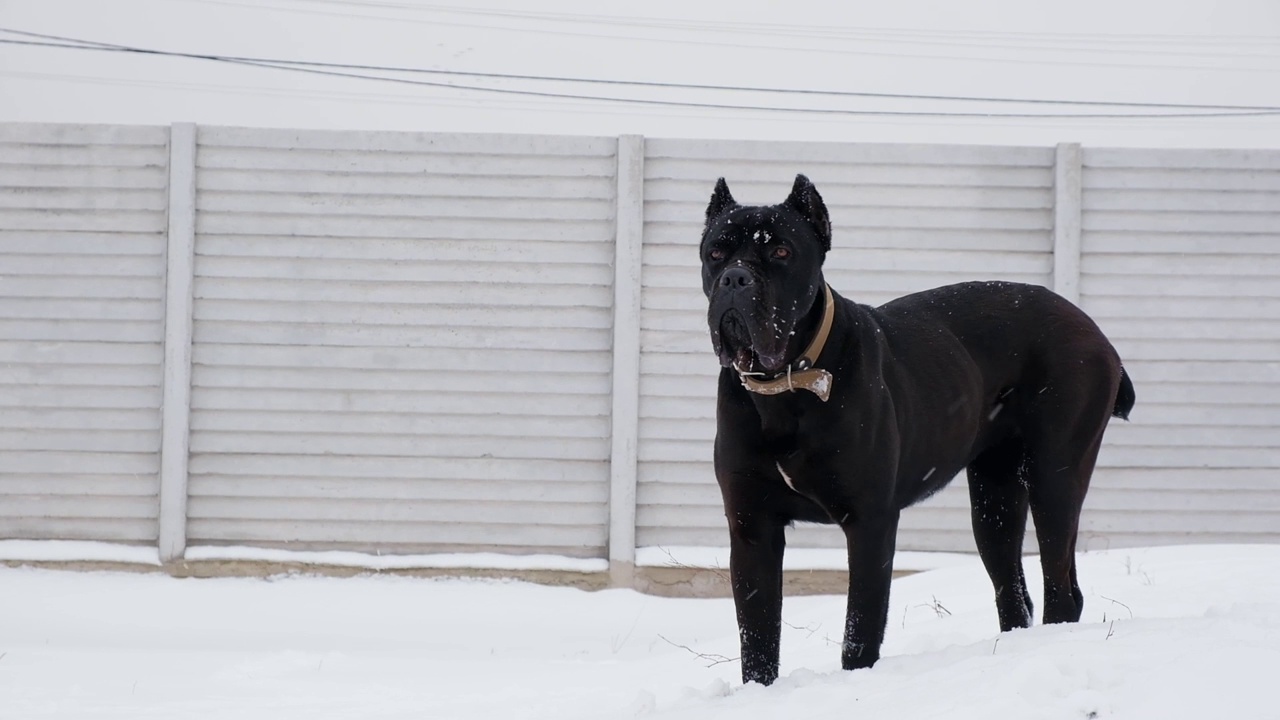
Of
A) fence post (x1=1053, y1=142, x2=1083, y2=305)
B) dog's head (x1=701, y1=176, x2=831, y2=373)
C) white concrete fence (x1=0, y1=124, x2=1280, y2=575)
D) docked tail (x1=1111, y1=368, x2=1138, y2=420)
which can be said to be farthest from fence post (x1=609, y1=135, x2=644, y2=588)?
dog's head (x1=701, y1=176, x2=831, y2=373)

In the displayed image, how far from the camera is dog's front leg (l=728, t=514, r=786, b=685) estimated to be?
3039mm

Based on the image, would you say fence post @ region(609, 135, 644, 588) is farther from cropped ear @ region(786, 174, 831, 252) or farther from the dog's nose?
the dog's nose

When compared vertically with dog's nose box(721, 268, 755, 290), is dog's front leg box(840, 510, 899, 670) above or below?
below

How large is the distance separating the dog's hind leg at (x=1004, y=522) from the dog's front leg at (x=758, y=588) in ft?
2.99

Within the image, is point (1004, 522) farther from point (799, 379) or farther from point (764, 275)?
point (764, 275)

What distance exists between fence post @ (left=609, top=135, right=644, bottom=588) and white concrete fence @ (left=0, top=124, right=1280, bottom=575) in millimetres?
28

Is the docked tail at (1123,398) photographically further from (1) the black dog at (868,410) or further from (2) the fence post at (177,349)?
(2) the fence post at (177,349)

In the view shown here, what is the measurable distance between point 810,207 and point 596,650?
3.03m

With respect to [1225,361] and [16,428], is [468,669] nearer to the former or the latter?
[16,428]

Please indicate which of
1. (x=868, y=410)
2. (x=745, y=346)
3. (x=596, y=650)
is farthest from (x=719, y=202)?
(x=596, y=650)

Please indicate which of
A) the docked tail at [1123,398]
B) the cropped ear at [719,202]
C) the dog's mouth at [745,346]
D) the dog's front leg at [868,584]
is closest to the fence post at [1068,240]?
the docked tail at [1123,398]

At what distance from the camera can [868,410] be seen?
2.96 meters

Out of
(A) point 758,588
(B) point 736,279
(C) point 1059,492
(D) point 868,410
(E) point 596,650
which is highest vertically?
(B) point 736,279

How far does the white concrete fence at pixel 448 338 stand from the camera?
638 centimetres
